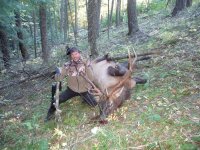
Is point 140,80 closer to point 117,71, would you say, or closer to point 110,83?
point 117,71

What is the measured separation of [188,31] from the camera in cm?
1365

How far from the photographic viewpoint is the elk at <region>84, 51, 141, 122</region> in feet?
25.5

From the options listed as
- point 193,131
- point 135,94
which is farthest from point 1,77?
point 193,131

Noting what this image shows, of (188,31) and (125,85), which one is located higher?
(188,31)

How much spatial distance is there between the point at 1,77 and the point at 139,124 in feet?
31.6

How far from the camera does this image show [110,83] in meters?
8.38

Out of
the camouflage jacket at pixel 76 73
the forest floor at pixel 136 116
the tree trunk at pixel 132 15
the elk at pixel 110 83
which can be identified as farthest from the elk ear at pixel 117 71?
the tree trunk at pixel 132 15

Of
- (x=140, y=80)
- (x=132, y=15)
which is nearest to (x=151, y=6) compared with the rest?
(x=132, y=15)

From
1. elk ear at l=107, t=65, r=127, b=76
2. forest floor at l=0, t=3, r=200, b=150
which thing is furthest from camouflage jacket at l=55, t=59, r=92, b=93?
forest floor at l=0, t=3, r=200, b=150

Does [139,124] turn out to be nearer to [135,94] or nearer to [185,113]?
[185,113]

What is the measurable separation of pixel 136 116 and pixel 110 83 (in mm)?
1080

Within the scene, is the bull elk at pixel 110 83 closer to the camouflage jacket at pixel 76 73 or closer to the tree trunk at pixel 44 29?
the camouflage jacket at pixel 76 73

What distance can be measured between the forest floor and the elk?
0.23m

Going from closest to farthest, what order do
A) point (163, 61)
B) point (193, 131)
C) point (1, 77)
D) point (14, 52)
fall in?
point (193, 131), point (163, 61), point (1, 77), point (14, 52)
